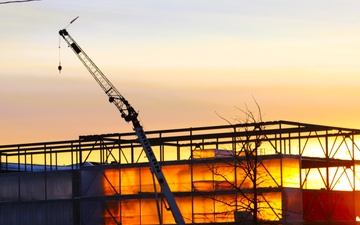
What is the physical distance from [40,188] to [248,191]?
26.8 meters

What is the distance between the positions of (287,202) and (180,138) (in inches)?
585

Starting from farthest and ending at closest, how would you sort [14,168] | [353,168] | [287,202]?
[14,168] → [353,168] → [287,202]

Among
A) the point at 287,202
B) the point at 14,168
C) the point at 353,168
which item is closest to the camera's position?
the point at 287,202

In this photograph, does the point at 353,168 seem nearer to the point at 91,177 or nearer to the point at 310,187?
the point at 310,187

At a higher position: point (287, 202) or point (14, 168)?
point (14, 168)

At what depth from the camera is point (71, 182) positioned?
11719 cm

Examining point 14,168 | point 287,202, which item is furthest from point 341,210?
point 14,168

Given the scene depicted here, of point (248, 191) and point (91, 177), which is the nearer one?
point (248, 191)

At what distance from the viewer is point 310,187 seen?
10856 centimetres

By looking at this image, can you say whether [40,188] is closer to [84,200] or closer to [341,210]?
[84,200]

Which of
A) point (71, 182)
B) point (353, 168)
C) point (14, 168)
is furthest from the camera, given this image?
point (14, 168)

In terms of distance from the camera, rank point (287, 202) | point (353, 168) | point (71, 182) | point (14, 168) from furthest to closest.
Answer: point (14, 168) < point (71, 182) < point (353, 168) < point (287, 202)

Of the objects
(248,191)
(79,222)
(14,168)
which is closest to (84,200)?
(79,222)

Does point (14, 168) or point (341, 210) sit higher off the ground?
point (14, 168)
